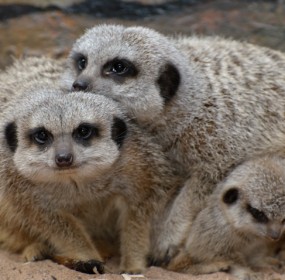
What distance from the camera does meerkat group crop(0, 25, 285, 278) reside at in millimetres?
4504

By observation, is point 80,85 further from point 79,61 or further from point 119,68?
point 79,61

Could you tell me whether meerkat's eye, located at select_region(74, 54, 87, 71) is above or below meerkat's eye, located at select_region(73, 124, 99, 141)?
above

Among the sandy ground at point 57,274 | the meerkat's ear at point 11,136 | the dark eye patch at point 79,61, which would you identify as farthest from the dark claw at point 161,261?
the dark eye patch at point 79,61

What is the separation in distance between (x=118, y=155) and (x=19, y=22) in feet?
7.44

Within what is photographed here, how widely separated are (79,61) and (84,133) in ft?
2.20

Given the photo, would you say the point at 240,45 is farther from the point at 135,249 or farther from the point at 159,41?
the point at 135,249

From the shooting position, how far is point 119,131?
446 cm

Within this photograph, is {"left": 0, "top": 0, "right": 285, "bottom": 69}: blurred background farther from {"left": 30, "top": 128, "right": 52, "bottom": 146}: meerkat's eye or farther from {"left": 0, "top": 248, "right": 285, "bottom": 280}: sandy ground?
{"left": 0, "top": 248, "right": 285, "bottom": 280}: sandy ground

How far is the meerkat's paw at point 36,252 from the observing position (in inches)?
178

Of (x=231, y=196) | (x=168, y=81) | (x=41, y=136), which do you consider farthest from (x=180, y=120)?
(x=41, y=136)

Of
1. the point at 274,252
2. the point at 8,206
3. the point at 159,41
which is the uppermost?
the point at 159,41

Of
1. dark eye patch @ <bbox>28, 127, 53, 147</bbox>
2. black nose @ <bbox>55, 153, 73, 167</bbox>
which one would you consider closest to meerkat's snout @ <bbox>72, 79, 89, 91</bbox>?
dark eye patch @ <bbox>28, 127, 53, 147</bbox>

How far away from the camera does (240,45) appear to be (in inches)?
213

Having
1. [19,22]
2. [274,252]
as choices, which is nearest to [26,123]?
[274,252]
